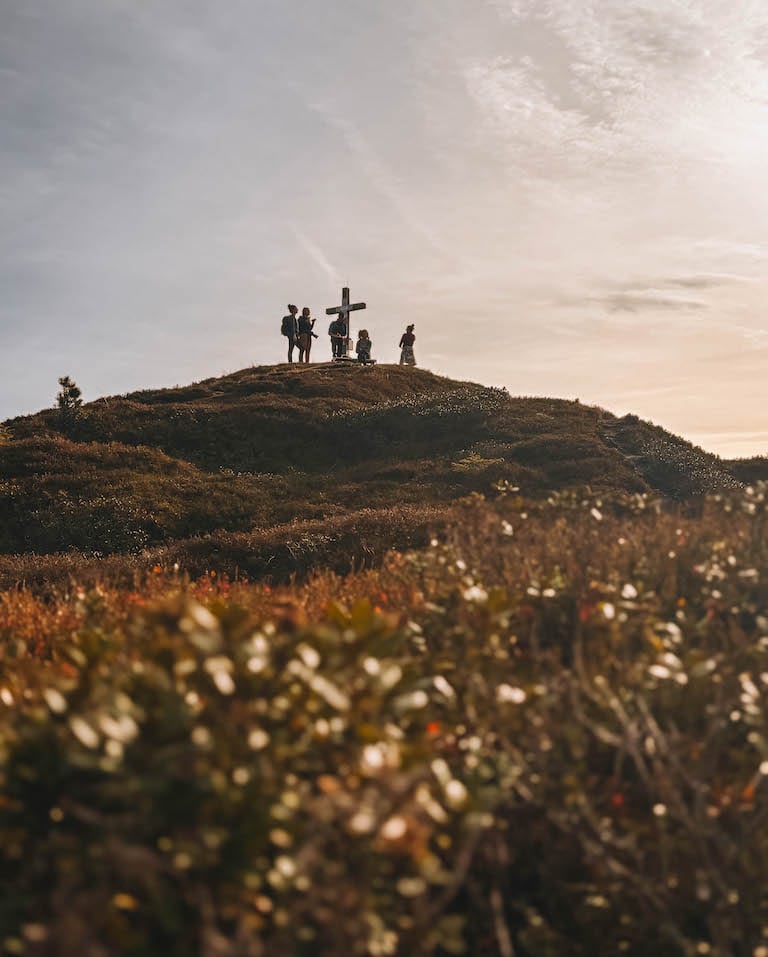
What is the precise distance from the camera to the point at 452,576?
253 inches

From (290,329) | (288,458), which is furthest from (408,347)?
(288,458)

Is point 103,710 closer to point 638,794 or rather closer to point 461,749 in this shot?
point 461,749

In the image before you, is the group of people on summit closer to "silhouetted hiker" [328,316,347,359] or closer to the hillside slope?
"silhouetted hiker" [328,316,347,359]

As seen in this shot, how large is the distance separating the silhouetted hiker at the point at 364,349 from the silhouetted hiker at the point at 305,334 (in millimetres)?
2345

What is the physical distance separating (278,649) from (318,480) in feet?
63.1

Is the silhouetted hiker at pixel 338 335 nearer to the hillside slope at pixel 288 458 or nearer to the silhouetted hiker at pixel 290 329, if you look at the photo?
the silhouetted hiker at pixel 290 329

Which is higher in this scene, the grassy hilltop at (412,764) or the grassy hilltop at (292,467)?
the grassy hilltop at (292,467)

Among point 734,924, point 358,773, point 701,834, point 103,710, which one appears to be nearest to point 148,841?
point 103,710

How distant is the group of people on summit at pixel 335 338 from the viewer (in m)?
38.8

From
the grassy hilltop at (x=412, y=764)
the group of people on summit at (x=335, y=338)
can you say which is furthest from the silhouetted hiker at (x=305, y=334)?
the grassy hilltop at (x=412, y=764)

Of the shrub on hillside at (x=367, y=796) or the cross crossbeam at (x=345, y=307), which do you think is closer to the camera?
the shrub on hillside at (x=367, y=796)

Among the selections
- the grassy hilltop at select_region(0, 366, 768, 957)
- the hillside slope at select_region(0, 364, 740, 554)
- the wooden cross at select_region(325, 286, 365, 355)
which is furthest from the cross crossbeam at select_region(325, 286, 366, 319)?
the grassy hilltop at select_region(0, 366, 768, 957)

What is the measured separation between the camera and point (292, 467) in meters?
23.5

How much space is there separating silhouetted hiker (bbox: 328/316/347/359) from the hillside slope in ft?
27.8
